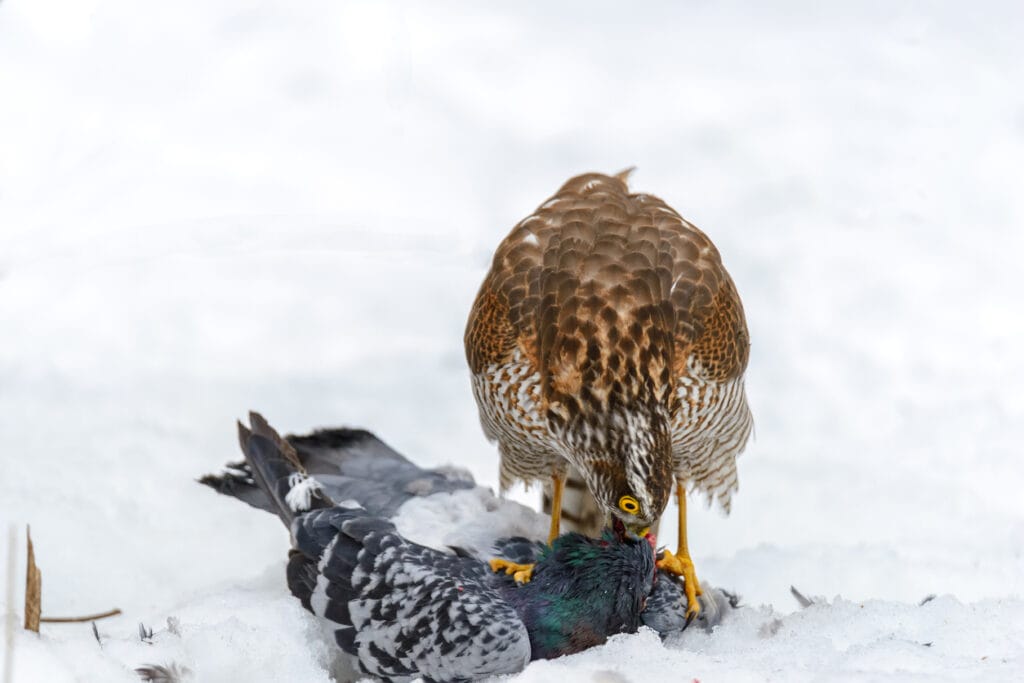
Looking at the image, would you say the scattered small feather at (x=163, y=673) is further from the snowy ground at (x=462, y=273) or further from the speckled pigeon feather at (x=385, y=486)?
the speckled pigeon feather at (x=385, y=486)

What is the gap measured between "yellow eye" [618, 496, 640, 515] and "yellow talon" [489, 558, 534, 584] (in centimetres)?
Result: 55

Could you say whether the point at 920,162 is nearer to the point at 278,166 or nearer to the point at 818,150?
the point at 818,150

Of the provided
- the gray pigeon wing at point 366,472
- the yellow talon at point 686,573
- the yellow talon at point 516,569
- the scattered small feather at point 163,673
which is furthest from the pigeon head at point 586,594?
the scattered small feather at point 163,673

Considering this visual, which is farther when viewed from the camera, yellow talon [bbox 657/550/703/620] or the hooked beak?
yellow talon [bbox 657/550/703/620]

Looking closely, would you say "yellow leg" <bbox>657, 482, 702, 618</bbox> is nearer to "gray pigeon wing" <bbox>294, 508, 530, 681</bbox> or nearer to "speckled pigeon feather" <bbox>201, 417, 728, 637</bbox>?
"speckled pigeon feather" <bbox>201, 417, 728, 637</bbox>

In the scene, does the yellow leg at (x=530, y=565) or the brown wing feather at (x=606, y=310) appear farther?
the yellow leg at (x=530, y=565)

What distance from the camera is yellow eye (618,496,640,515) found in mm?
4211

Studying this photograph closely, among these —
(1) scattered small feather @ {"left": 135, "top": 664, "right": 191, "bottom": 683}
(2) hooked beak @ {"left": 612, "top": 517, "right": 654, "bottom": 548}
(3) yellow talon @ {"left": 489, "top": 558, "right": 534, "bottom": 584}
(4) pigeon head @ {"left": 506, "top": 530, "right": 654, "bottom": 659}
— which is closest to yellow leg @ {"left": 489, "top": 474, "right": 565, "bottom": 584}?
(3) yellow talon @ {"left": 489, "top": 558, "right": 534, "bottom": 584}

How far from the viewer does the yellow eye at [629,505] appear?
4211 millimetres

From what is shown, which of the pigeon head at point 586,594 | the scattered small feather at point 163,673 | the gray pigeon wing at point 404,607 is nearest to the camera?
the scattered small feather at point 163,673

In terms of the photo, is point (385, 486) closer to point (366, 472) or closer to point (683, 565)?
point (366, 472)

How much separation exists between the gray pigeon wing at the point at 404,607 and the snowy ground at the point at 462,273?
191mm

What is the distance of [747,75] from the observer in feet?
28.2

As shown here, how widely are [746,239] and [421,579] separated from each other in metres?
3.83
